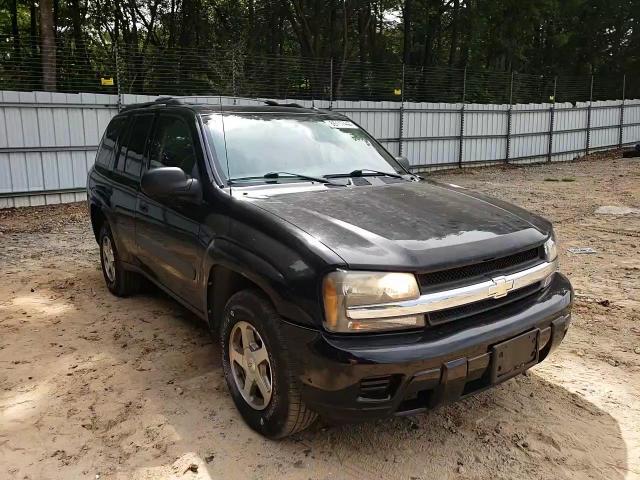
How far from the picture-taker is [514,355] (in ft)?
8.70

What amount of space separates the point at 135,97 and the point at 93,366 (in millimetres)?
8626

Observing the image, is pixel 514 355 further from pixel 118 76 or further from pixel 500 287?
pixel 118 76

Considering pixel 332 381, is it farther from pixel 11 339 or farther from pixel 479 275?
pixel 11 339

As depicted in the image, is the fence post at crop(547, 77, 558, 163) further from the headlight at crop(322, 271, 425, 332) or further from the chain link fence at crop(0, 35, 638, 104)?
the headlight at crop(322, 271, 425, 332)

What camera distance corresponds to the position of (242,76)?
13844mm

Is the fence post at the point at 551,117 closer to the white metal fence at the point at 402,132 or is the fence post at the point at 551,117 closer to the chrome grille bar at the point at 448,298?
the white metal fence at the point at 402,132

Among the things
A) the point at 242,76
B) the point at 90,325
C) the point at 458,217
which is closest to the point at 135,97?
the point at 242,76

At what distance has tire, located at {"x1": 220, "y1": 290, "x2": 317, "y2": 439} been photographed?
8.47 ft

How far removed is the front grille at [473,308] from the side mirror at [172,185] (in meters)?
1.59

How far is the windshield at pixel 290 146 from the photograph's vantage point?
3502 mm

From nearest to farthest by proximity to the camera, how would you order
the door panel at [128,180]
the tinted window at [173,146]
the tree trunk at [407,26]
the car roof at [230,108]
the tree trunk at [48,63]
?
the tinted window at [173,146], the car roof at [230,108], the door panel at [128,180], the tree trunk at [48,63], the tree trunk at [407,26]

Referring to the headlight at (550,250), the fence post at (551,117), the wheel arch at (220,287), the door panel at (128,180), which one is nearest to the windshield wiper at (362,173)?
the wheel arch at (220,287)

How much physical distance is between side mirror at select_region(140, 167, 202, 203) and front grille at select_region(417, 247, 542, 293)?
1507 mm

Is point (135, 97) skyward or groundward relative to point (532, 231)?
skyward
